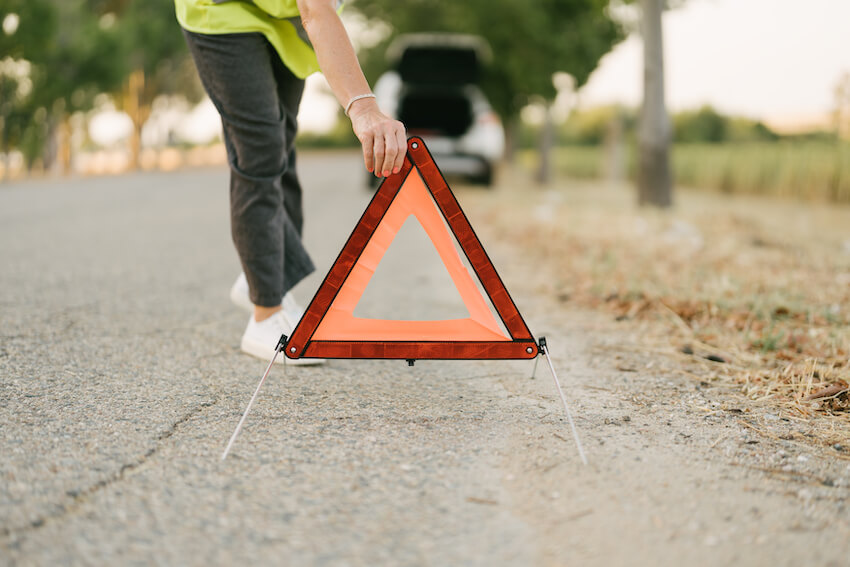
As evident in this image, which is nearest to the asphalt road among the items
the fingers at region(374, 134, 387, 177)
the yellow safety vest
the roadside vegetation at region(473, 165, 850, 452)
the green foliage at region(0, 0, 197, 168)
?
the roadside vegetation at region(473, 165, 850, 452)

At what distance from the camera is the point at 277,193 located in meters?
2.45

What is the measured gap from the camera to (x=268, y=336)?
2488 mm

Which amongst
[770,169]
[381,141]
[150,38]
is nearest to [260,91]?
[381,141]

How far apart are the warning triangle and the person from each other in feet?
1.03

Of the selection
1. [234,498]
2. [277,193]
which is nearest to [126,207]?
[277,193]

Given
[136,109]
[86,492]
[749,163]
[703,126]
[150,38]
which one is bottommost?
[703,126]

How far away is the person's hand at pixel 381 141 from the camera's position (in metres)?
1.83

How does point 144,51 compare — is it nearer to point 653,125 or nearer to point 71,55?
point 71,55

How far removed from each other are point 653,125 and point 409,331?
23.6 ft

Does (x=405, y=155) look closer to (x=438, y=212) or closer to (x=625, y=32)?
(x=438, y=212)

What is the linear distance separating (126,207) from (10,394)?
6.54m

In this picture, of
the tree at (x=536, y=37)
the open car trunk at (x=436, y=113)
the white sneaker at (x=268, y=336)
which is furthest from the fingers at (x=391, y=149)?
the tree at (x=536, y=37)

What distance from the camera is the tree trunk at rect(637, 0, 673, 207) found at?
26.2 ft

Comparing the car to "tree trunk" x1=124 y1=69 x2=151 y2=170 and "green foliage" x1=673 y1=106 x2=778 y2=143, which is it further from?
"green foliage" x1=673 y1=106 x2=778 y2=143
